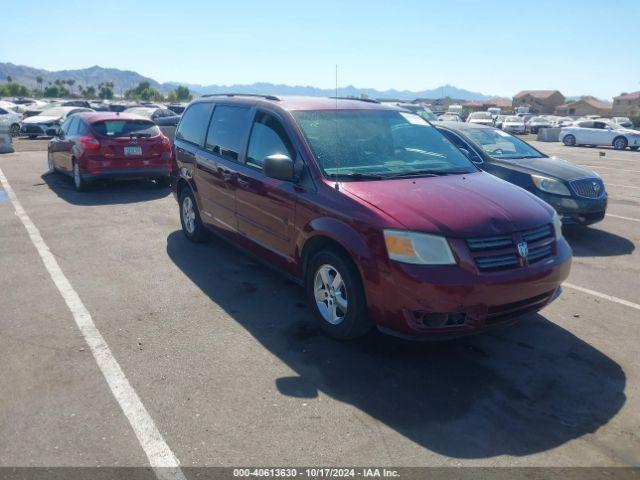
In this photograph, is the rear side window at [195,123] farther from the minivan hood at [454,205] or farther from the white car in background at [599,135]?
the white car in background at [599,135]

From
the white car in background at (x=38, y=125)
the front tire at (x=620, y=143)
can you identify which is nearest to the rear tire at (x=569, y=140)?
the front tire at (x=620, y=143)

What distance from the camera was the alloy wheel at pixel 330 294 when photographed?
14.2ft

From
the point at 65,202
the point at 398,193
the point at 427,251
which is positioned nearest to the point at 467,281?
the point at 427,251

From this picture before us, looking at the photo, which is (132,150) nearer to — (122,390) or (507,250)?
(122,390)

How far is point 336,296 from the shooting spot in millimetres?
4383

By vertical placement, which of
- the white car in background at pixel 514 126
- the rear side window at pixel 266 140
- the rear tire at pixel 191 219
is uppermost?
the rear side window at pixel 266 140

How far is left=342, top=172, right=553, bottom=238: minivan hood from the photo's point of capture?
3900 mm

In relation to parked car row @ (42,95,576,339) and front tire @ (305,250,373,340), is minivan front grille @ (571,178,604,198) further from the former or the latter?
front tire @ (305,250,373,340)

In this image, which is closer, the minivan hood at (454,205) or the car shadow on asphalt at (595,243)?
the minivan hood at (454,205)

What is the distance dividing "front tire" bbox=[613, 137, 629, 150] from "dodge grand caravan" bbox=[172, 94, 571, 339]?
25.9 m

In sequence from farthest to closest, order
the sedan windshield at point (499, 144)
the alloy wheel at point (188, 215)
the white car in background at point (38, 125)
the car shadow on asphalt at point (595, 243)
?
1. the white car in background at point (38, 125)
2. the sedan windshield at point (499, 144)
3. the car shadow on asphalt at point (595, 243)
4. the alloy wheel at point (188, 215)

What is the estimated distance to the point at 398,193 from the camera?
168 inches

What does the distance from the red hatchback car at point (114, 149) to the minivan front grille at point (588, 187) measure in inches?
295

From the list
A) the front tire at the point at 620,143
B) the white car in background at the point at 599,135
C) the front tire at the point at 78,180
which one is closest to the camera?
the front tire at the point at 78,180
